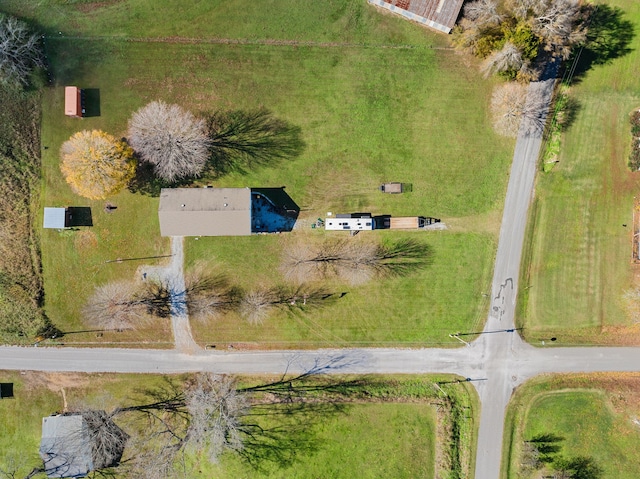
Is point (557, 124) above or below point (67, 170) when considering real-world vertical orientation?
above

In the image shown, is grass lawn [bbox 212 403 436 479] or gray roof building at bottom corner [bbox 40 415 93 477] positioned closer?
gray roof building at bottom corner [bbox 40 415 93 477]

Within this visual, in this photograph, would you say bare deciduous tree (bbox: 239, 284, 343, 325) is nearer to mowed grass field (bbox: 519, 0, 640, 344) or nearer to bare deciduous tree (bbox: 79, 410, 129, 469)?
bare deciduous tree (bbox: 79, 410, 129, 469)

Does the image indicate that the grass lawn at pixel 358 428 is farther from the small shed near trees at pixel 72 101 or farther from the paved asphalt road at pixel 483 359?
the small shed near trees at pixel 72 101

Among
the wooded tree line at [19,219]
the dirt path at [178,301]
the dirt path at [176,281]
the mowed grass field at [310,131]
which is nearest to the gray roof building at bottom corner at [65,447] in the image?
the mowed grass field at [310,131]

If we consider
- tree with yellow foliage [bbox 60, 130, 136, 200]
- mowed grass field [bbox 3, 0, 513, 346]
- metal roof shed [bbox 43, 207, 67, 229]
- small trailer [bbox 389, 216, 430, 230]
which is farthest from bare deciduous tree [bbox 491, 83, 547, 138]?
metal roof shed [bbox 43, 207, 67, 229]

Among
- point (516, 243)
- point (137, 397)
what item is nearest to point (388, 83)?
point (516, 243)

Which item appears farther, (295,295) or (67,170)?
(295,295)

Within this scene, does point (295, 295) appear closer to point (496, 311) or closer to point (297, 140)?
point (297, 140)

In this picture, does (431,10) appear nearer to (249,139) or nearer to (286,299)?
(249,139)
